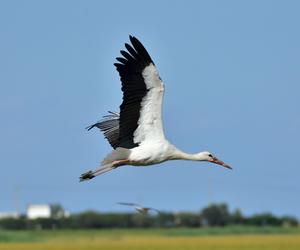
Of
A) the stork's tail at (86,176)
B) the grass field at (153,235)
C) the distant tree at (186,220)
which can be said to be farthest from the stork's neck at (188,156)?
the distant tree at (186,220)

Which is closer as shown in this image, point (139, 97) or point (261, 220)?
point (139, 97)

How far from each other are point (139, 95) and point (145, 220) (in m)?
51.5

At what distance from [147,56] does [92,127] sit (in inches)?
135

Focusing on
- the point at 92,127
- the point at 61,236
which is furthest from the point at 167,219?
the point at 92,127

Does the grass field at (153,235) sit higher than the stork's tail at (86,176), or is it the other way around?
the grass field at (153,235)

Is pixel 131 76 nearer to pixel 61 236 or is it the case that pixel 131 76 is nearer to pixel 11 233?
pixel 11 233

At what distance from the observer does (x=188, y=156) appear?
19.5m

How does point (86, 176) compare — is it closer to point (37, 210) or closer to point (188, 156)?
point (188, 156)

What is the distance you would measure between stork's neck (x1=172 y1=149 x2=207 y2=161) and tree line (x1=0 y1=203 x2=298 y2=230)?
3913 cm

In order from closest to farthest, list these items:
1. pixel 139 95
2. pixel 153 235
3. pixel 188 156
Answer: pixel 139 95, pixel 188 156, pixel 153 235

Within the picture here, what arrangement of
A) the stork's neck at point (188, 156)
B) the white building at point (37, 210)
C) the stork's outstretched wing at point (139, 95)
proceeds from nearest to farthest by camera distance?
the stork's outstretched wing at point (139, 95)
the stork's neck at point (188, 156)
the white building at point (37, 210)

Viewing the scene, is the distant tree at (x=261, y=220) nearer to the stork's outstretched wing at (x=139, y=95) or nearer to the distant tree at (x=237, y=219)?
the distant tree at (x=237, y=219)

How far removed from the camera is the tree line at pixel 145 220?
206 feet

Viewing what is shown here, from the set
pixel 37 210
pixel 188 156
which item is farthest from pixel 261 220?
pixel 188 156
